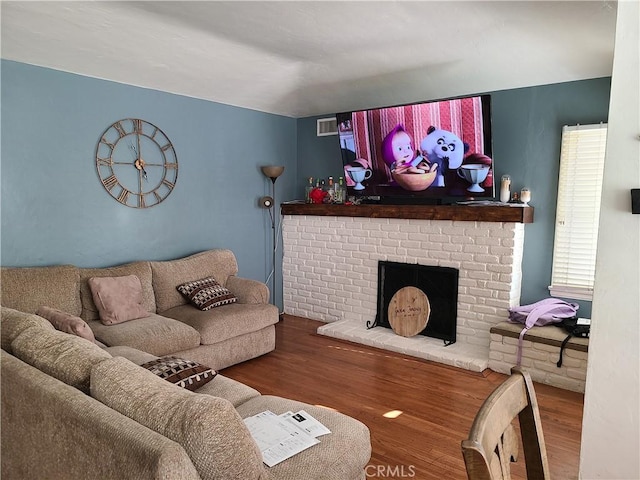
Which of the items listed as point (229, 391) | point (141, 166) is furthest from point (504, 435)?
point (141, 166)

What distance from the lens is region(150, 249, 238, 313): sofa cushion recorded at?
3.96m

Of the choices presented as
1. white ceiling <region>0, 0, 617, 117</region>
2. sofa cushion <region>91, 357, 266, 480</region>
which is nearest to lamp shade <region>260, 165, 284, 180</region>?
white ceiling <region>0, 0, 617, 117</region>

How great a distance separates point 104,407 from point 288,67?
3.48m

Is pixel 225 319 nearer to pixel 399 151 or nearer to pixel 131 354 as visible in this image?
pixel 131 354

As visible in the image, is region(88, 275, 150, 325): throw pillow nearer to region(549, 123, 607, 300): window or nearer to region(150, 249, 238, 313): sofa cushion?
region(150, 249, 238, 313): sofa cushion

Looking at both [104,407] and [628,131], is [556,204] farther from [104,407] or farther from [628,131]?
[104,407]

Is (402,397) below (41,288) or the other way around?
below

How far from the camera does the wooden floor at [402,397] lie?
248cm

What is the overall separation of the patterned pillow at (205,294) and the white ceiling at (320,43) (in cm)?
180

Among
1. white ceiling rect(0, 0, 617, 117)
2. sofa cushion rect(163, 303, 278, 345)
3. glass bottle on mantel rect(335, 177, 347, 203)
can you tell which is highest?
white ceiling rect(0, 0, 617, 117)

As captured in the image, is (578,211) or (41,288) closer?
(41,288)

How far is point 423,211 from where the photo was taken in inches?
170

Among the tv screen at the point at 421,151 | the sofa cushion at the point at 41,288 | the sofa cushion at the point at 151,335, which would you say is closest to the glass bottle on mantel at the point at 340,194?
→ the tv screen at the point at 421,151

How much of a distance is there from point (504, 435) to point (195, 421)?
80 cm
